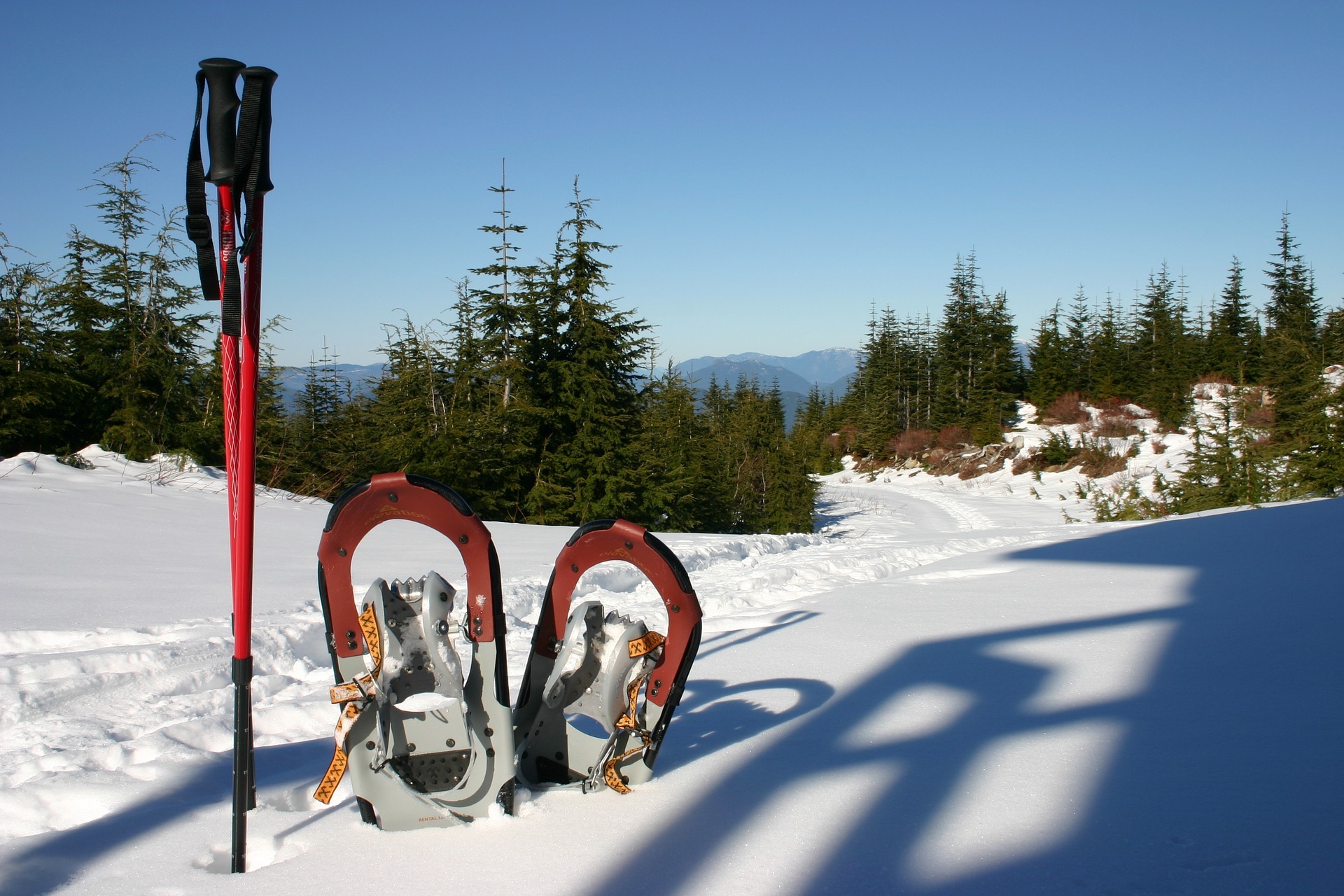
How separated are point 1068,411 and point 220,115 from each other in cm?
4332

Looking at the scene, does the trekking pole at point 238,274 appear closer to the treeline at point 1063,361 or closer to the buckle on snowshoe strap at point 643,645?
the buckle on snowshoe strap at point 643,645

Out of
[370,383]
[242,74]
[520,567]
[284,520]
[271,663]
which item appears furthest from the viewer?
[370,383]

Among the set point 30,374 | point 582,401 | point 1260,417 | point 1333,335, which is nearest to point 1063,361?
point 1333,335

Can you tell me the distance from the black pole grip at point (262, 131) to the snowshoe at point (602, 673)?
1.35 m

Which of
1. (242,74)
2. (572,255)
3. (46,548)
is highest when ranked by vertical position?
(572,255)

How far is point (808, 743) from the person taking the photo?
118 inches

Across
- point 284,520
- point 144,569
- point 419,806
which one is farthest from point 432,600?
point 284,520

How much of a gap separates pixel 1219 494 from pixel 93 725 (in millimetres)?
18848

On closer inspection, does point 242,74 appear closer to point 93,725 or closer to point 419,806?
point 419,806

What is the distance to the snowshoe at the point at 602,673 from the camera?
2.50 m

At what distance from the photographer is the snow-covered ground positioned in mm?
2051

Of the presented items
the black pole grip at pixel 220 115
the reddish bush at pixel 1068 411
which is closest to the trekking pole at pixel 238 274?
the black pole grip at pixel 220 115

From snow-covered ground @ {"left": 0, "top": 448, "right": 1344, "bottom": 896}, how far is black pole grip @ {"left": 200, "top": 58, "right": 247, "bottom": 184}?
1.84 meters

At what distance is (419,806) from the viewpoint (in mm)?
2314
